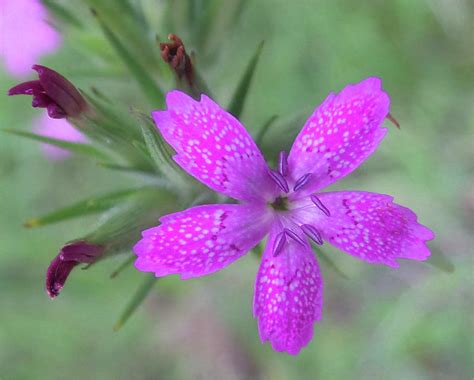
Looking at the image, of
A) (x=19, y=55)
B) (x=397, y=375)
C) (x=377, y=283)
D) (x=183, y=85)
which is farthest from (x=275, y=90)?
(x=183, y=85)

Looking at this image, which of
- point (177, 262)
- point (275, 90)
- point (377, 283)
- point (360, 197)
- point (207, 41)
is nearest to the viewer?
point (177, 262)

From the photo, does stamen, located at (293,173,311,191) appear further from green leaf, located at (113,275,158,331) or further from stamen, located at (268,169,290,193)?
green leaf, located at (113,275,158,331)

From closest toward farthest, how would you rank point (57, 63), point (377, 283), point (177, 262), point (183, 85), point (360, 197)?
point (177, 262)
point (360, 197)
point (183, 85)
point (377, 283)
point (57, 63)

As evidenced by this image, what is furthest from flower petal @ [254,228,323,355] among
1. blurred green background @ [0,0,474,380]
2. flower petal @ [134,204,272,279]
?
blurred green background @ [0,0,474,380]

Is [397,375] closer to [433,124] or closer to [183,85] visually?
[433,124]

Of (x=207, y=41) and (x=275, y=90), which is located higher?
(x=207, y=41)

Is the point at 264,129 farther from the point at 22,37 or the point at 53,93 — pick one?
the point at 22,37

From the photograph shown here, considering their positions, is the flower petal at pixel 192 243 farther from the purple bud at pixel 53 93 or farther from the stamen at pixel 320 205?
the purple bud at pixel 53 93

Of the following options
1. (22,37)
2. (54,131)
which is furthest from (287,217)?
(22,37)
